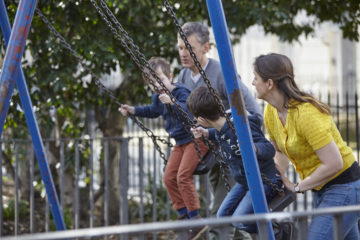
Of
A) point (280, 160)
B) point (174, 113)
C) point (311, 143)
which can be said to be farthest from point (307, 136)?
point (174, 113)

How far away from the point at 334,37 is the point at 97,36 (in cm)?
2720

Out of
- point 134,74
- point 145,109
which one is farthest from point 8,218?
point 145,109

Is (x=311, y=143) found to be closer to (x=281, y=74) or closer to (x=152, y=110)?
(x=281, y=74)

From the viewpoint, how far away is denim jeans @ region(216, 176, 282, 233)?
322cm

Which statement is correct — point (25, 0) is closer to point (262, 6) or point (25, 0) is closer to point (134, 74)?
point (134, 74)

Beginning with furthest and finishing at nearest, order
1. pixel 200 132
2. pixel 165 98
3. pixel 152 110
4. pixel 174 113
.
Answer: pixel 152 110 < pixel 174 113 < pixel 165 98 < pixel 200 132

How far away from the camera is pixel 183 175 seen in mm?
4023

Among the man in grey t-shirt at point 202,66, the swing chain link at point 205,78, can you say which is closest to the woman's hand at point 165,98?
the man in grey t-shirt at point 202,66

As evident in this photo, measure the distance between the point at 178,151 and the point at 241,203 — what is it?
97 cm

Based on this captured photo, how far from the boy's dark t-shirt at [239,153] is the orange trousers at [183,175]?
76 centimetres

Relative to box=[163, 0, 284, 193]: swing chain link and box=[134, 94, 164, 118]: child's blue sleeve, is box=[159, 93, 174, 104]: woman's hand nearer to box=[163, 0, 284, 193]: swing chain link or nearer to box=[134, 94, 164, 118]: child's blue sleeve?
box=[163, 0, 284, 193]: swing chain link

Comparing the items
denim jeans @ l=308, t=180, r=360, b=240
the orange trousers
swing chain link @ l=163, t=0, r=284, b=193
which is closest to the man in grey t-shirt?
the orange trousers

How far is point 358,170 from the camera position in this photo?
279 cm

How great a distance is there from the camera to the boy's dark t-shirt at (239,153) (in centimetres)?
307
